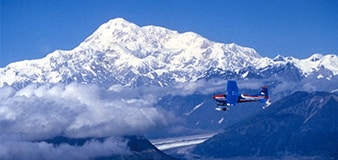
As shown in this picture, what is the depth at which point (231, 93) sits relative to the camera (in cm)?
19225

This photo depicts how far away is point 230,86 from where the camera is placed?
190500 mm

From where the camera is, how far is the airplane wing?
190750mm

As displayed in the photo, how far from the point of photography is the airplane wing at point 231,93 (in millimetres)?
190750

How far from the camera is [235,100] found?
194 metres

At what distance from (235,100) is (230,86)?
607cm
